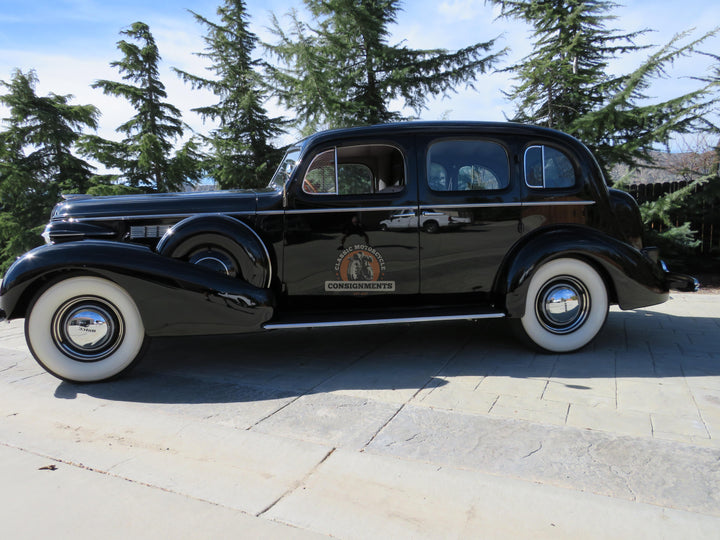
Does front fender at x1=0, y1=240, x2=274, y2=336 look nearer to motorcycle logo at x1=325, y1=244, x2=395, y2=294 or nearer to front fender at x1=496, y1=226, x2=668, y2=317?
motorcycle logo at x1=325, y1=244, x2=395, y2=294

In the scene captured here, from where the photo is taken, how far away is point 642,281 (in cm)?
386

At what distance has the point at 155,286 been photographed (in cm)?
330

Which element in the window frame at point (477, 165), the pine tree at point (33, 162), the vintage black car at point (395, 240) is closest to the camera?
the vintage black car at point (395, 240)

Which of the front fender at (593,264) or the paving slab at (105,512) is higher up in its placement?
the front fender at (593,264)

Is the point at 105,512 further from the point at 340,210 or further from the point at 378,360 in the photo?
the point at 340,210

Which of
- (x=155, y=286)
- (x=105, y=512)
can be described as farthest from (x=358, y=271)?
(x=105, y=512)

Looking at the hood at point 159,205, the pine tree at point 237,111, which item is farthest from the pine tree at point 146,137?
the hood at point 159,205

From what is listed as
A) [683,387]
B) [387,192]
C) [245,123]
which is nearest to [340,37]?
[245,123]

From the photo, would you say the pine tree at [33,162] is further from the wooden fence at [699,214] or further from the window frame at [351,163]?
the wooden fence at [699,214]

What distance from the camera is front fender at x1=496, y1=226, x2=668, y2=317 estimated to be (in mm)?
3678

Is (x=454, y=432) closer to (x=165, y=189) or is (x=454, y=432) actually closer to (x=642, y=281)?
(x=642, y=281)

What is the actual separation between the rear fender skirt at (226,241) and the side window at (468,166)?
1.56m

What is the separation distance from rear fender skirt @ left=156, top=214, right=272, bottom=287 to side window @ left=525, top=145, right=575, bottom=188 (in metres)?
2.33

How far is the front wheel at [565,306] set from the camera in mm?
3805
